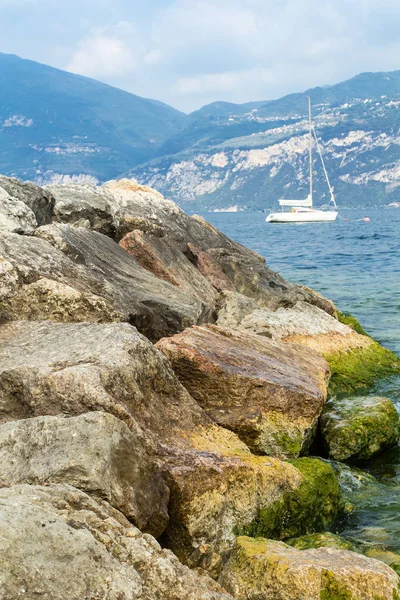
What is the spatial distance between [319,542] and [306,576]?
1.56m

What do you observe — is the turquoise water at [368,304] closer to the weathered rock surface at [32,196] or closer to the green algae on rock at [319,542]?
the green algae on rock at [319,542]

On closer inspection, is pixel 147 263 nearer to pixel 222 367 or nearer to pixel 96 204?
pixel 96 204

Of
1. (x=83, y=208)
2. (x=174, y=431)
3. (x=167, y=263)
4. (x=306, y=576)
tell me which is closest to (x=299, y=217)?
(x=83, y=208)

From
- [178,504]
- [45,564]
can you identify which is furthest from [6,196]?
[45,564]

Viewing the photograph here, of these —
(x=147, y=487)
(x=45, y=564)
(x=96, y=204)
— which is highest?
(x=96, y=204)

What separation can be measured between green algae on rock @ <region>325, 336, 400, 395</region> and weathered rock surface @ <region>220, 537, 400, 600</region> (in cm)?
843

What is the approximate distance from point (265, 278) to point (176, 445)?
14.1m

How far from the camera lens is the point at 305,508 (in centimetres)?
797

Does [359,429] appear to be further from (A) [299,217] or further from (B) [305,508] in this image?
(A) [299,217]

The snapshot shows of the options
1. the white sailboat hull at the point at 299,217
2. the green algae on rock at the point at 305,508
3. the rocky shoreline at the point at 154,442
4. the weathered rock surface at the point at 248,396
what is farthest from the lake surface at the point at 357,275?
the white sailboat hull at the point at 299,217

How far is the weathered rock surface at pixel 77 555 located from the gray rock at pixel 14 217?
812cm

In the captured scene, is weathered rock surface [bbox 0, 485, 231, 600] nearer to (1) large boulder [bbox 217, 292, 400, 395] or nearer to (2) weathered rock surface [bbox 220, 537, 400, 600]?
(2) weathered rock surface [bbox 220, 537, 400, 600]

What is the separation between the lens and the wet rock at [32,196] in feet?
52.2

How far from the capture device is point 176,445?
761 centimetres
